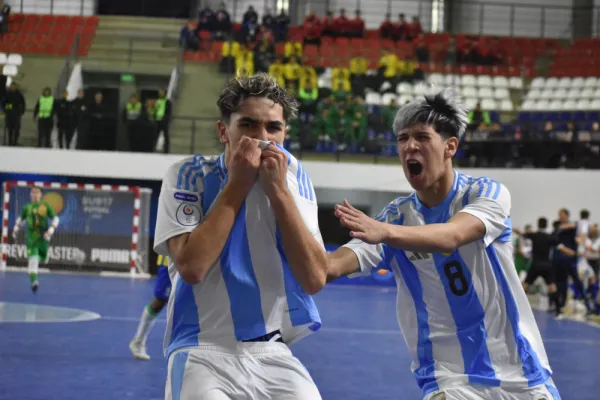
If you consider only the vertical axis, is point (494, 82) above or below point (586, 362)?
above

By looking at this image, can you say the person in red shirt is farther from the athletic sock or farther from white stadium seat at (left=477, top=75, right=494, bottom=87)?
the athletic sock

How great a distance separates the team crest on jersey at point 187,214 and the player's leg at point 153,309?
671cm

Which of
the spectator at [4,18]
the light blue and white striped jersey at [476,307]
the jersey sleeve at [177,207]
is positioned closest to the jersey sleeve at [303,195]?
the jersey sleeve at [177,207]

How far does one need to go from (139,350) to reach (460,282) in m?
7.03

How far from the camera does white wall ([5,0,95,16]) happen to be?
3137 centimetres

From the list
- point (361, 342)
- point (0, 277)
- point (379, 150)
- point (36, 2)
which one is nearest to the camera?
point (361, 342)

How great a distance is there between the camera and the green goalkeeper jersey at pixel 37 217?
1759cm

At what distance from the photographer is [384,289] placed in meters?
25.0

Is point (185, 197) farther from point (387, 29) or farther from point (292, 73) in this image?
point (387, 29)

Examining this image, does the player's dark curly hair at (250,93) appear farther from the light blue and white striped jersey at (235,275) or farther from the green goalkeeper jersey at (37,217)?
the green goalkeeper jersey at (37,217)

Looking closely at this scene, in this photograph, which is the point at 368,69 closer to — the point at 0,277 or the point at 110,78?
the point at 110,78

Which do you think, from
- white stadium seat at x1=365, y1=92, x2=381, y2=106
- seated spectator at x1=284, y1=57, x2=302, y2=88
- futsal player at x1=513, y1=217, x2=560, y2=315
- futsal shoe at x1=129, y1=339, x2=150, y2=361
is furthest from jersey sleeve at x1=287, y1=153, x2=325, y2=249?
white stadium seat at x1=365, y1=92, x2=381, y2=106

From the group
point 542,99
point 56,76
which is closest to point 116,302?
point 56,76

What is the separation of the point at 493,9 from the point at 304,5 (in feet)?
21.8
